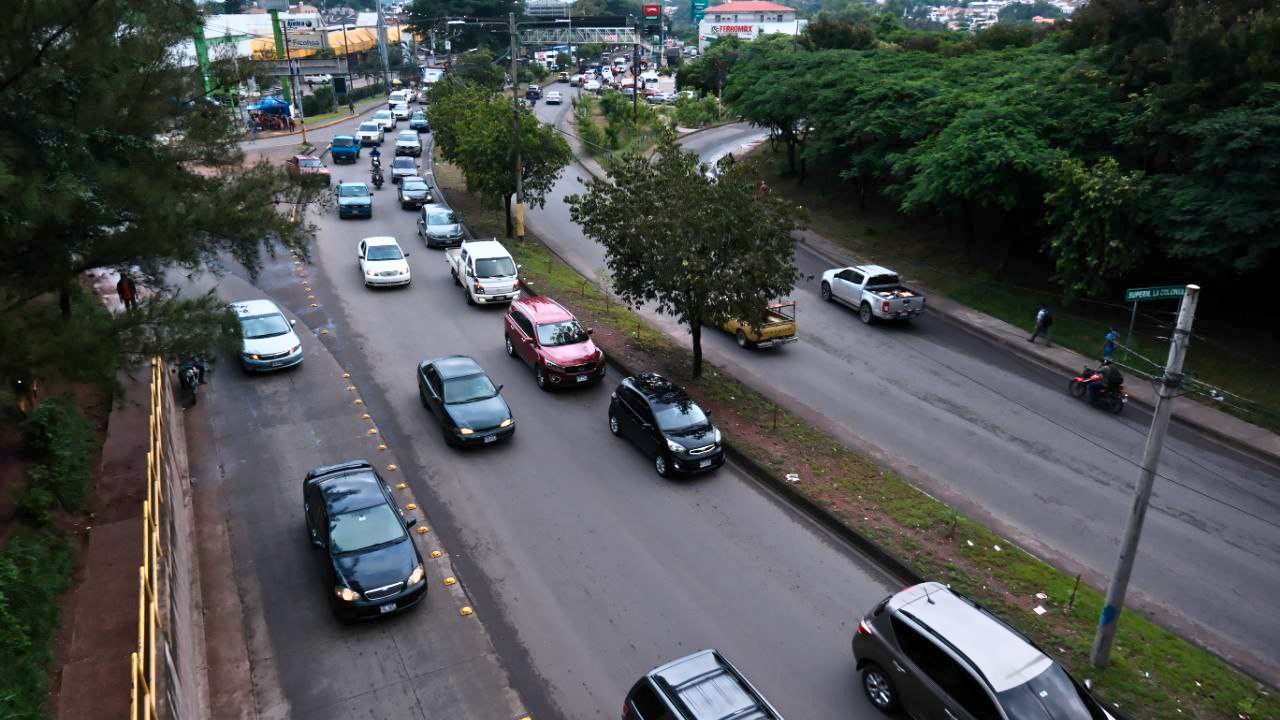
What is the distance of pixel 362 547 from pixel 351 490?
1.33 metres

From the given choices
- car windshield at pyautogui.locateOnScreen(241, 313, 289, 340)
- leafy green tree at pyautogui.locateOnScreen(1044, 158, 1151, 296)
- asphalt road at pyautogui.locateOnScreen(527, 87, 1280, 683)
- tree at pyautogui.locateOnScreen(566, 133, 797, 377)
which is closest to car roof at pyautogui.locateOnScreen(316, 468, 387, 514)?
car windshield at pyautogui.locateOnScreen(241, 313, 289, 340)

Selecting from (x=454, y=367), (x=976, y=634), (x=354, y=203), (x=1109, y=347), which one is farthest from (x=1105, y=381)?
(x=354, y=203)

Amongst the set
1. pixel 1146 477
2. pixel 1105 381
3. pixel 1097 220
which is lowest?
pixel 1105 381

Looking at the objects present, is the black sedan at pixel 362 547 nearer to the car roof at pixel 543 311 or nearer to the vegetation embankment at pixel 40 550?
the vegetation embankment at pixel 40 550

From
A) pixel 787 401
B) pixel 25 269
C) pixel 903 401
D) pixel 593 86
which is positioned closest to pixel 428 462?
pixel 25 269

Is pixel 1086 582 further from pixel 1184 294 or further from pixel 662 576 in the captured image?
pixel 662 576

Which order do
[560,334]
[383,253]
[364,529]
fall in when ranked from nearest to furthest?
[364,529] < [560,334] < [383,253]

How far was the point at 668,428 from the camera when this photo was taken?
55.8 feet

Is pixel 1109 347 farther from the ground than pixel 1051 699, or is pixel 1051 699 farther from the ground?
pixel 1051 699

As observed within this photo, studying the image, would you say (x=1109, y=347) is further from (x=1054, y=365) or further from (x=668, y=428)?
(x=668, y=428)

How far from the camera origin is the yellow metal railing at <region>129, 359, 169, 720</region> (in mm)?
8570

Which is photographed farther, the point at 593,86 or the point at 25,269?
the point at 593,86

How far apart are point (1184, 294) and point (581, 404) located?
517 inches

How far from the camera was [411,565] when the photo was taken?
41.5 ft
